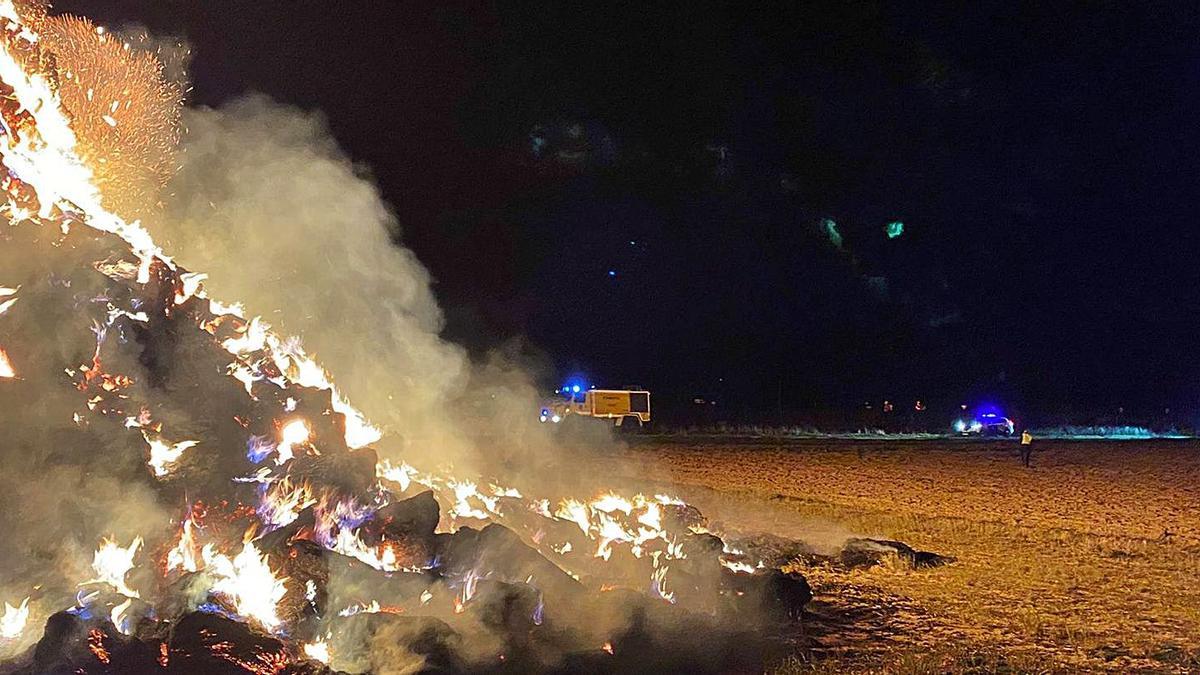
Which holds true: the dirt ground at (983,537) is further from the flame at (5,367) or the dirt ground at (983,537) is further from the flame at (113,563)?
the flame at (5,367)

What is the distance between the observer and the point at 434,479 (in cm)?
1373

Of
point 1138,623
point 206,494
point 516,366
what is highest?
point 516,366

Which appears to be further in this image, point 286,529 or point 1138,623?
point 1138,623

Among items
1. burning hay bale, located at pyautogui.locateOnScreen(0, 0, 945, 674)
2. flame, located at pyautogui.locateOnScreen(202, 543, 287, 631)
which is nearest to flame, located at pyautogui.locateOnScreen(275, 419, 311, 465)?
burning hay bale, located at pyautogui.locateOnScreen(0, 0, 945, 674)

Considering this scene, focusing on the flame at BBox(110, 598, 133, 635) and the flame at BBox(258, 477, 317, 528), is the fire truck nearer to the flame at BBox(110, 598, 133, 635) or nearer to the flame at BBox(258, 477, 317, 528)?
the flame at BBox(258, 477, 317, 528)

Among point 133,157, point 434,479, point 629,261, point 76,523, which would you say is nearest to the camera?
point 76,523

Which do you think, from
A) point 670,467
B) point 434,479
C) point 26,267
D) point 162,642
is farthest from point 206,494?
point 670,467

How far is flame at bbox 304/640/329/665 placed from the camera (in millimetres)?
7809

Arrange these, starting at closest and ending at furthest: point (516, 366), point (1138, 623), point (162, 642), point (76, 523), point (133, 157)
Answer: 1. point (162, 642)
2. point (76, 523)
3. point (1138, 623)
4. point (133, 157)
5. point (516, 366)

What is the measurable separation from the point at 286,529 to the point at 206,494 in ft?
3.15

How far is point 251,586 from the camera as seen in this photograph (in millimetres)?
8461

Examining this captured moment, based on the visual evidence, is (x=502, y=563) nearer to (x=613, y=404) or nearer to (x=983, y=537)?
(x=983, y=537)

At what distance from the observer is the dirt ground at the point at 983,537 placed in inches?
363

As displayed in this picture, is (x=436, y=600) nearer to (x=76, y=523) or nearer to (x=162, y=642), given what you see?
(x=162, y=642)
